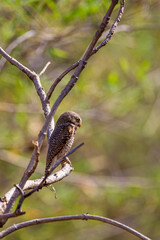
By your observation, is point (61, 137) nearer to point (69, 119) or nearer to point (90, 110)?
point (69, 119)

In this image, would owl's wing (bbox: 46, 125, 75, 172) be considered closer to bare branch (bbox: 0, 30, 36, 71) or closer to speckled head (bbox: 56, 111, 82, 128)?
speckled head (bbox: 56, 111, 82, 128)

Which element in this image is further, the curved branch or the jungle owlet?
the jungle owlet

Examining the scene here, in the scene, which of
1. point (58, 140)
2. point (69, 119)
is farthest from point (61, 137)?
point (69, 119)

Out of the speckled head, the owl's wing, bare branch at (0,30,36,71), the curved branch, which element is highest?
bare branch at (0,30,36,71)

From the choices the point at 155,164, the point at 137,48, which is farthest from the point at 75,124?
the point at 155,164

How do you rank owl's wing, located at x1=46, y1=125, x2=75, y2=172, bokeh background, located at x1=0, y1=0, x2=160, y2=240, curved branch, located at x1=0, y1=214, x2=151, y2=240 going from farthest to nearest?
1. bokeh background, located at x1=0, y1=0, x2=160, y2=240
2. owl's wing, located at x1=46, y1=125, x2=75, y2=172
3. curved branch, located at x1=0, y1=214, x2=151, y2=240

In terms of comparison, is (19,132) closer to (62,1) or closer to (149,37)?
(62,1)

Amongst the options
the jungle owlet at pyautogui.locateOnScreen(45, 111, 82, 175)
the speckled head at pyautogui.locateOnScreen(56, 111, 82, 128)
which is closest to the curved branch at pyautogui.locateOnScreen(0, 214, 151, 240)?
the jungle owlet at pyautogui.locateOnScreen(45, 111, 82, 175)

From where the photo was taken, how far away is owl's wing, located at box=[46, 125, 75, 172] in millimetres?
2769

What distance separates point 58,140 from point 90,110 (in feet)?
9.62

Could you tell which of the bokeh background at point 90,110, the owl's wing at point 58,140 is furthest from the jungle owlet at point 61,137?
the bokeh background at point 90,110

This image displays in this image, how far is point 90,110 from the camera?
574 centimetres

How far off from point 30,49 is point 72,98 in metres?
0.87

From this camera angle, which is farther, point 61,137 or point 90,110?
point 90,110
